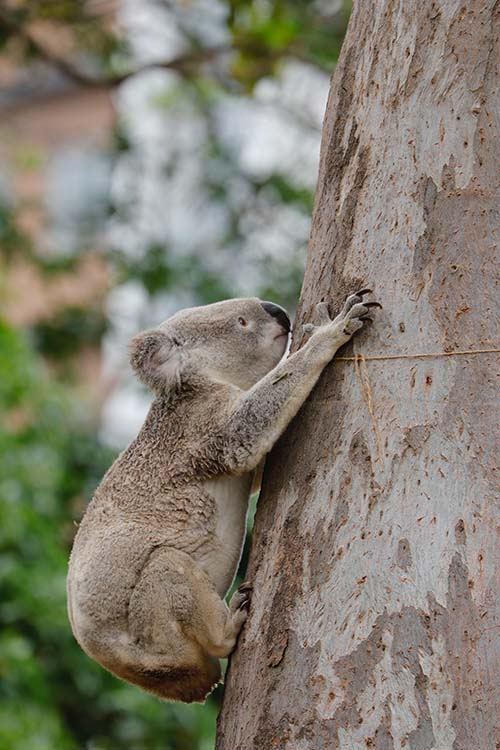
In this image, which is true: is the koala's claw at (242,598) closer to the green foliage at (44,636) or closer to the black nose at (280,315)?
the black nose at (280,315)

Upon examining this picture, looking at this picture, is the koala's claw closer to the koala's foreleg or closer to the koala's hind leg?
the koala's hind leg

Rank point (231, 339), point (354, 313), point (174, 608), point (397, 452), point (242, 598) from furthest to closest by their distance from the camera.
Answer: point (231, 339)
point (174, 608)
point (242, 598)
point (354, 313)
point (397, 452)

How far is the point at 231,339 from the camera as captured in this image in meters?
3.50

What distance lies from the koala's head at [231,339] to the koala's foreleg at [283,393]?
41cm

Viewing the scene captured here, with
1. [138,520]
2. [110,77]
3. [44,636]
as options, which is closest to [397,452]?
[138,520]

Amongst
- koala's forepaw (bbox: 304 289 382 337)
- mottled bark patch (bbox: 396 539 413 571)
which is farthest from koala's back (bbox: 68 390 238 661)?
mottled bark patch (bbox: 396 539 413 571)

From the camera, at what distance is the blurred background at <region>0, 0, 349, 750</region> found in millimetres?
6660

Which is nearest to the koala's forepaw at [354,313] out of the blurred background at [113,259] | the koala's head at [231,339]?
the koala's head at [231,339]

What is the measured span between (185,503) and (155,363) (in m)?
0.45

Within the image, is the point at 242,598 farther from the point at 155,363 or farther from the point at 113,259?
the point at 113,259

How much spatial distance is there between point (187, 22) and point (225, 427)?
6.34 meters

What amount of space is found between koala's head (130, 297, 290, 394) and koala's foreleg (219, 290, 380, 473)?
0.41 metres

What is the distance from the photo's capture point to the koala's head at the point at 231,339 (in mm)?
3406

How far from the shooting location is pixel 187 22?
8.61 m
